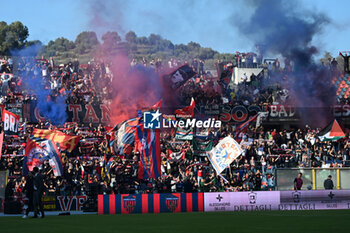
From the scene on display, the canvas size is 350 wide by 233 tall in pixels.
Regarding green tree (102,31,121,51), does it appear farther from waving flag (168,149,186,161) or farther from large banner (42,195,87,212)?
large banner (42,195,87,212)

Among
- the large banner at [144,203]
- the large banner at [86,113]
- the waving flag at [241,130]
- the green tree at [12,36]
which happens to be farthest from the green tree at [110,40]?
the green tree at [12,36]

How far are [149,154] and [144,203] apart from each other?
3.70 meters

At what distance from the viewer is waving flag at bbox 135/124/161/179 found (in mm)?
32781

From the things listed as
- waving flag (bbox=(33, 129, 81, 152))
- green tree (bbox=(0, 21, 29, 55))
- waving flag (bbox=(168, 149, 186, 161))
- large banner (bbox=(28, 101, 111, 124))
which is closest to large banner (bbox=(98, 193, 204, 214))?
waving flag (bbox=(33, 129, 81, 152))

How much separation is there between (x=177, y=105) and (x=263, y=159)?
12.5 m

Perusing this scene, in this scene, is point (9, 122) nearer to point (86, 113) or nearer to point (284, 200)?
point (86, 113)

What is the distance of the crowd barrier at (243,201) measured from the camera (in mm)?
30234

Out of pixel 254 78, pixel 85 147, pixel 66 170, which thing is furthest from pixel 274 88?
pixel 66 170

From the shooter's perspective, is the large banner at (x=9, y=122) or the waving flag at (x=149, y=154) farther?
the large banner at (x=9, y=122)

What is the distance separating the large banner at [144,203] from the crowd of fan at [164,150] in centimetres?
289

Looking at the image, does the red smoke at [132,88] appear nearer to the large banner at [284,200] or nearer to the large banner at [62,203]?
the large banner at [62,203]

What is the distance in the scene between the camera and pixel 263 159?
4025 centimetres

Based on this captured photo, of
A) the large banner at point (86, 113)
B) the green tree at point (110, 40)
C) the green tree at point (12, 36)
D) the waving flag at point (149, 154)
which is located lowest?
the waving flag at point (149, 154)

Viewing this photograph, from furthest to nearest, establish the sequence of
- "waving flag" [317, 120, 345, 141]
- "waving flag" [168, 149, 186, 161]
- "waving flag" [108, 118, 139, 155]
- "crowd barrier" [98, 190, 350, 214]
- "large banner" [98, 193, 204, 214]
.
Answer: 1. "waving flag" [317, 120, 345, 141]
2. "waving flag" [168, 149, 186, 161]
3. "waving flag" [108, 118, 139, 155]
4. "crowd barrier" [98, 190, 350, 214]
5. "large banner" [98, 193, 204, 214]
